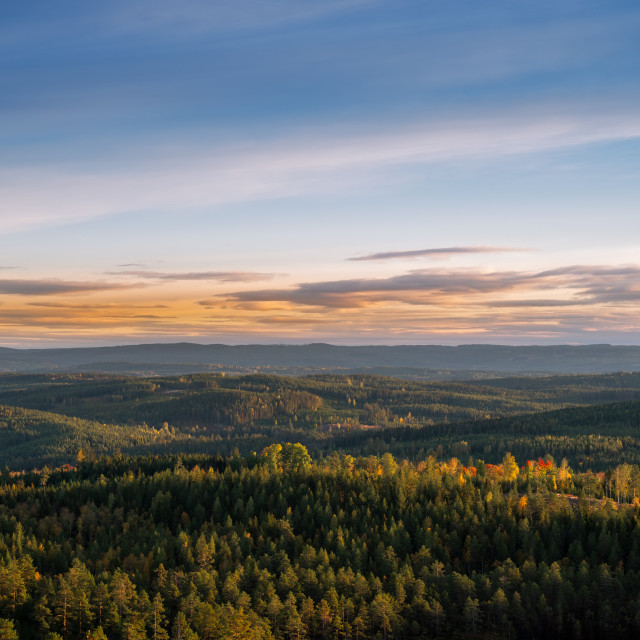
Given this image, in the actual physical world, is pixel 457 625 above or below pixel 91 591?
below

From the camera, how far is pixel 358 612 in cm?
14138

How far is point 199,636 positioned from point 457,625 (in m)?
56.7

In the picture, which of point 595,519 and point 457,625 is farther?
point 595,519

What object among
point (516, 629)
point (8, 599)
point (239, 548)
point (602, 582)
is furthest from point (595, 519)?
point (8, 599)

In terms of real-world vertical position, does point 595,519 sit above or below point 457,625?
above

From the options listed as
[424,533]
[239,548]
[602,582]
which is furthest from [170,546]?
[602,582]

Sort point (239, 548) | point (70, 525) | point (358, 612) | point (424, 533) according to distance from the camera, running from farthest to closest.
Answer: point (70, 525) → point (424, 533) → point (239, 548) → point (358, 612)

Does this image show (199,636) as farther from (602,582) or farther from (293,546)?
(602,582)

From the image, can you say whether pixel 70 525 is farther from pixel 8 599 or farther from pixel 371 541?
pixel 371 541

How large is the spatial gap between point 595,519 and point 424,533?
47672 mm

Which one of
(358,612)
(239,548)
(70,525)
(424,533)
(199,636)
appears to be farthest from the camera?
(70,525)

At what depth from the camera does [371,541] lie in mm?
178500

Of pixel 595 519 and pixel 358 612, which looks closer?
pixel 358 612

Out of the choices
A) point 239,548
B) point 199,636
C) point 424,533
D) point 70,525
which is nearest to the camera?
point 199,636
